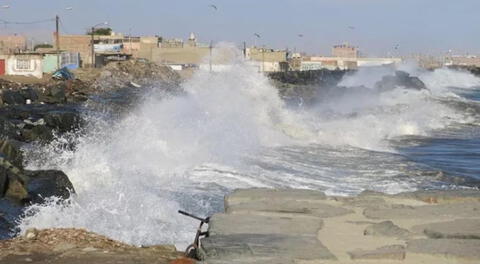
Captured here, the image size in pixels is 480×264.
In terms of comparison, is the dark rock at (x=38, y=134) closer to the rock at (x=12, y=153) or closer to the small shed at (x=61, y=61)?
the rock at (x=12, y=153)

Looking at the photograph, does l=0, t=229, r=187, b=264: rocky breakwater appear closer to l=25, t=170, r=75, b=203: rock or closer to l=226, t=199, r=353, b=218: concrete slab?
l=226, t=199, r=353, b=218: concrete slab

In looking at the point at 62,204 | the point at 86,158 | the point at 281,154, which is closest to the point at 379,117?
the point at 281,154

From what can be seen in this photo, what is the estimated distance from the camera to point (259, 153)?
15094 mm

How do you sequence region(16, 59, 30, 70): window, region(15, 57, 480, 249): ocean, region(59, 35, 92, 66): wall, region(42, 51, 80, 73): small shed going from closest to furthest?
region(15, 57, 480, 249): ocean → region(16, 59, 30, 70): window → region(42, 51, 80, 73): small shed → region(59, 35, 92, 66): wall

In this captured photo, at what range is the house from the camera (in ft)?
166

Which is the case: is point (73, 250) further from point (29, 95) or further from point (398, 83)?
point (398, 83)

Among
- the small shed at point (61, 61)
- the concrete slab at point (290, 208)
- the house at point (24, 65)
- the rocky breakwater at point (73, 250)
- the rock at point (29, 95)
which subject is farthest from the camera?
the small shed at point (61, 61)

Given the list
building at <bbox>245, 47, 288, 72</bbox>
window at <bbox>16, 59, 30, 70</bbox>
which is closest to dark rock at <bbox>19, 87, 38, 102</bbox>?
window at <bbox>16, 59, 30, 70</bbox>

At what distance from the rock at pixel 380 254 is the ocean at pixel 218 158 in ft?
7.87

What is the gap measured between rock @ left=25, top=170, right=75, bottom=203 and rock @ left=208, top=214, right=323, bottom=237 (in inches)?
196

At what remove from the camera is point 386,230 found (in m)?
4.18

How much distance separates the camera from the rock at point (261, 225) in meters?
4.17

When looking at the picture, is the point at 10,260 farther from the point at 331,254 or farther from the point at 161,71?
the point at 161,71

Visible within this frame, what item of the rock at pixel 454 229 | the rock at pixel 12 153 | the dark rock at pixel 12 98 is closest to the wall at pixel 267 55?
the dark rock at pixel 12 98
